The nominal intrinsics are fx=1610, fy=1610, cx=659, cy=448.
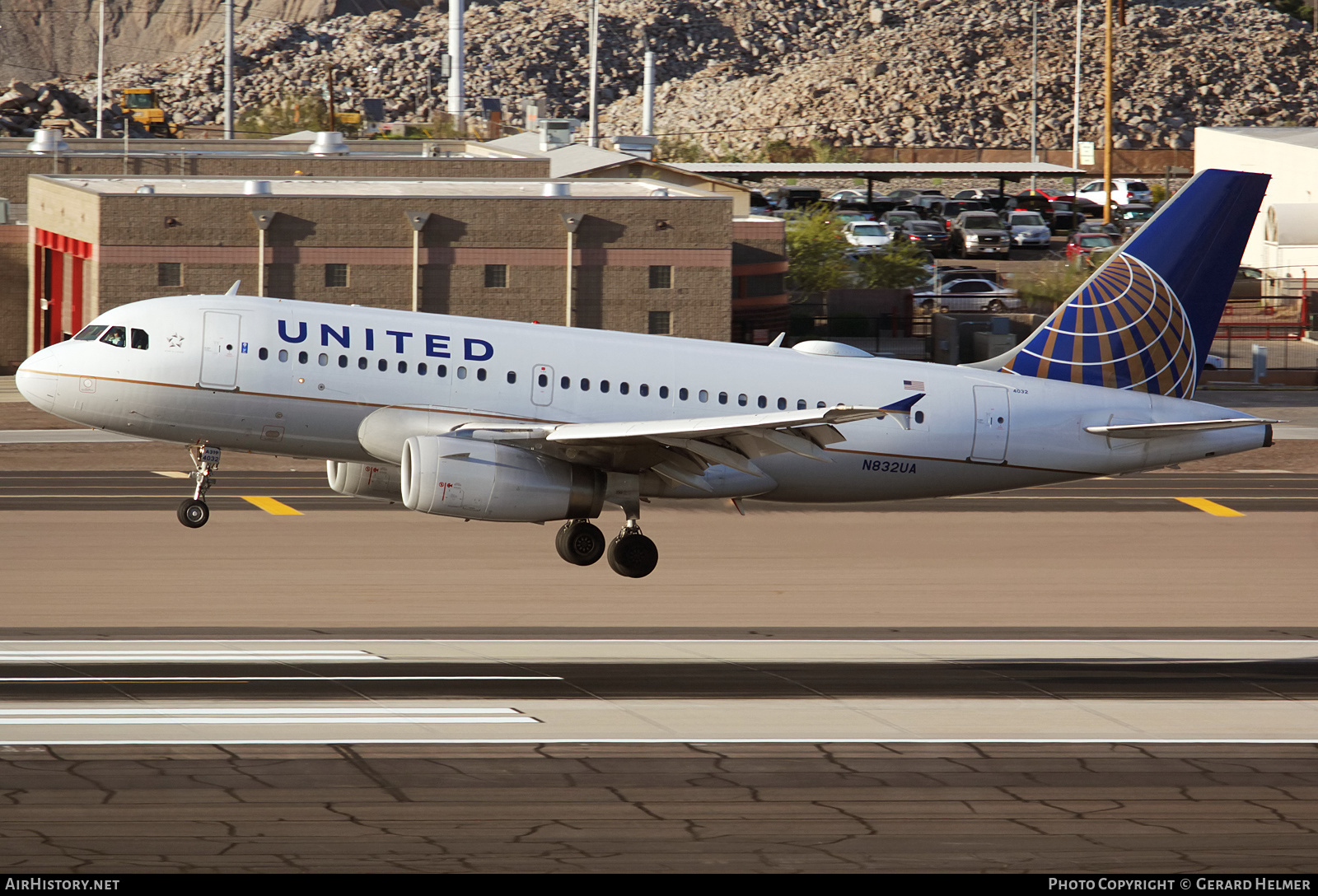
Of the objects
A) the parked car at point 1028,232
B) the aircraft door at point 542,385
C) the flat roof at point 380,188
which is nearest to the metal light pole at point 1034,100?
the parked car at point 1028,232

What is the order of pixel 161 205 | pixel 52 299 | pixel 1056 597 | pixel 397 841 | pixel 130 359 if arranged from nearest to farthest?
pixel 397 841 → pixel 130 359 → pixel 1056 597 → pixel 161 205 → pixel 52 299

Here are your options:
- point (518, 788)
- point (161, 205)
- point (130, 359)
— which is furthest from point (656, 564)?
point (161, 205)

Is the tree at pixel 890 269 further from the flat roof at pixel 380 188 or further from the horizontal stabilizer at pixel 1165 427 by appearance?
the horizontal stabilizer at pixel 1165 427

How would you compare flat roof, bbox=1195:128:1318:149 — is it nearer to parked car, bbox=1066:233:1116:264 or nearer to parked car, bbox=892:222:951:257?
parked car, bbox=1066:233:1116:264

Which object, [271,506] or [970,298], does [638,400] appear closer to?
[271,506]

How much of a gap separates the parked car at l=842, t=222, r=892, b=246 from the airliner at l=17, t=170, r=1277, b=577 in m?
66.6

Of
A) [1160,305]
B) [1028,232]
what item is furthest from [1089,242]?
[1160,305]

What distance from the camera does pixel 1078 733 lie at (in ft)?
71.4

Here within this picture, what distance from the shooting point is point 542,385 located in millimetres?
30312

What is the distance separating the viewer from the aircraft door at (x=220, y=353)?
96.3 ft

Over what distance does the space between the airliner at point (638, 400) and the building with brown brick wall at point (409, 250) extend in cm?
2889

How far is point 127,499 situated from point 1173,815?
29.9 metres

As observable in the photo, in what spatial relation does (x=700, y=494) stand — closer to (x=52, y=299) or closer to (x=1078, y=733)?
(x=1078, y=733)

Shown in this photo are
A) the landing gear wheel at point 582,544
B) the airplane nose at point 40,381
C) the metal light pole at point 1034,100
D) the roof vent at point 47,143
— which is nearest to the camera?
the airplane nose at point 40,381
